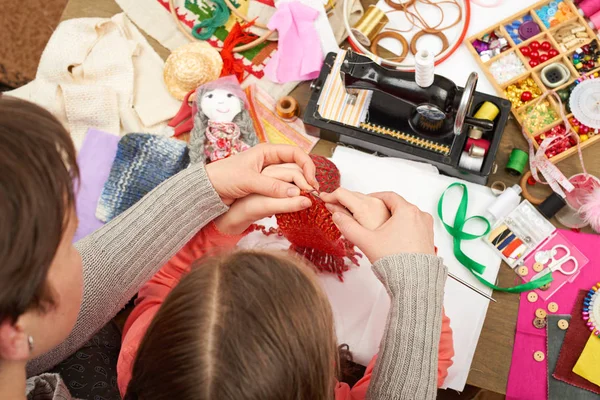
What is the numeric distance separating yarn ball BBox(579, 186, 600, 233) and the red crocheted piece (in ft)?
1.54

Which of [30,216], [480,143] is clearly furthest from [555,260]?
[30,216]

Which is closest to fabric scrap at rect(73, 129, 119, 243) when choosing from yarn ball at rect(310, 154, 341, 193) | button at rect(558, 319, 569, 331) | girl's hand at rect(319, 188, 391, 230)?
yarn ball at rect(310, 154, 341, 193)

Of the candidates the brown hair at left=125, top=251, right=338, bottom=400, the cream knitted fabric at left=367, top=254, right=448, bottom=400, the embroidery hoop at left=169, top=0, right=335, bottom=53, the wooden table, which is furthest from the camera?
the embroidery hoop at left=169, top=0, right=335, bottom=53

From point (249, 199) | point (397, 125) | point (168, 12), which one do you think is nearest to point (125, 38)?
point (168, 12)

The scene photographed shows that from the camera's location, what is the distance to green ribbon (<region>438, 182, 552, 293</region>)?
110 cm

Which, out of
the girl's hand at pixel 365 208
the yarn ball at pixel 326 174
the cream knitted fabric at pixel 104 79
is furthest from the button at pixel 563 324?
the cream knitted fabric at pixel 104 79

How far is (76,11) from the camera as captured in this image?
1.36 metres

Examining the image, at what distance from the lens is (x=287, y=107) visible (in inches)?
49.7

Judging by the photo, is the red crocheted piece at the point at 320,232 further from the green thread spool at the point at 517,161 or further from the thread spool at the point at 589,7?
the thread spool at the point at 589,7

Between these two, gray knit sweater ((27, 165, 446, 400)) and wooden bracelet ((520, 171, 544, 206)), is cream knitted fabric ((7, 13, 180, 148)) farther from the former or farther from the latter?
wooden bracelet ((520, 171, 544, 206))

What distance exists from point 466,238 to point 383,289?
20 centimetres

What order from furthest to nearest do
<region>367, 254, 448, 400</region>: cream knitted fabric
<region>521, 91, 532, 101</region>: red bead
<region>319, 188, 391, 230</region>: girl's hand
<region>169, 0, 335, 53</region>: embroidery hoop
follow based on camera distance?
<region>169, 0, 335, 53</region>: embroidery hoop → <region>521, 91, 532, 101</region>: red bead → <region>319, 188, 391, 230</region>: girl's hand → <region>367, 254, 448, 400</region>: cream knitted fabric

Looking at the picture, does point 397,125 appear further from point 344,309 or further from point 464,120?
point 344,309

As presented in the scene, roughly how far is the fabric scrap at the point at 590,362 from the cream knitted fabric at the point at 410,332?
14.2 inches
